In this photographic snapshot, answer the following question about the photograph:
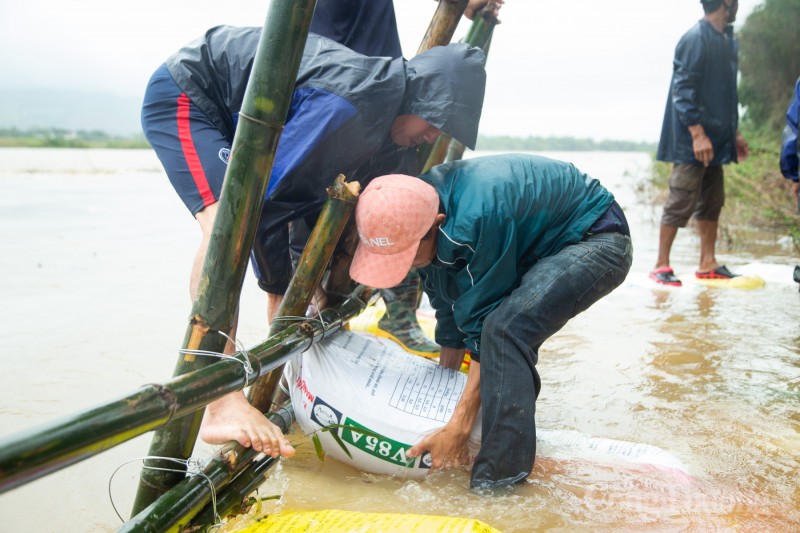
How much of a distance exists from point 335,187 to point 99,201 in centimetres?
1393

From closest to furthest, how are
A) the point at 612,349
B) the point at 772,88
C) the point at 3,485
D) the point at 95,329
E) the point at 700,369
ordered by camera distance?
the point at 3,485 < the point at 700,369 < the point at 612,349 < the point at 95,329 < the point at 772,88

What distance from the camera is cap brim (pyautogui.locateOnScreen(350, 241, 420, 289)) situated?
2.21 m

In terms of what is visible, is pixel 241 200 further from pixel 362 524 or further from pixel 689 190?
pixel 689 190

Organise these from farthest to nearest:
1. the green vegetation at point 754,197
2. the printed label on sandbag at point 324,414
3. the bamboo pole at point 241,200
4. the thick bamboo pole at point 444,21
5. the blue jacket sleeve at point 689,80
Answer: the green vegetation at point 754,197 < the blue jacket sleeve at point 689,80 < the thick bamboo pole at point 444,21 < the printed label on sandbag at point 324,414 < the bamboo pole at point 241,200

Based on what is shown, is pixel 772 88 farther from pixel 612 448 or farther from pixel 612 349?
pixel 612 448

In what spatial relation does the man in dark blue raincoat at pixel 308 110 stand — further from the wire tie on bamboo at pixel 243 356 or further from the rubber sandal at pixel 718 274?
the rubber sandal at pixel 718 274

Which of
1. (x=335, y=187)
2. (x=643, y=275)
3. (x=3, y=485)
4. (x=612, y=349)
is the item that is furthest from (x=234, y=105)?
(x=643, y=275)

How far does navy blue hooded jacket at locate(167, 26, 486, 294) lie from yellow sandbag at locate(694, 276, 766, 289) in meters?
3.79

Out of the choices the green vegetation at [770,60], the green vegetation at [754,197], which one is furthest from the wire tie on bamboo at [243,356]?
the green vegetation at [770,60]

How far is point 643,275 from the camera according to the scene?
5.93 meters

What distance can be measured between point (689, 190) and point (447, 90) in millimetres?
3731

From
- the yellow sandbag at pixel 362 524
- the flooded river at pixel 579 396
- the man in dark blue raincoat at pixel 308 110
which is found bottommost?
the flooded river at pixel 579 396

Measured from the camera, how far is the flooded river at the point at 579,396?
7.09ft

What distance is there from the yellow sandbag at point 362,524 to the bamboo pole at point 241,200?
1.03 feet
